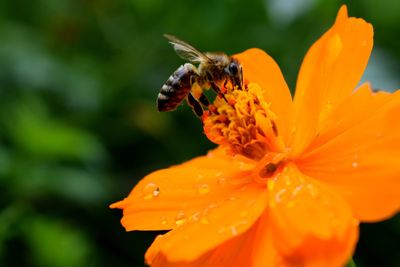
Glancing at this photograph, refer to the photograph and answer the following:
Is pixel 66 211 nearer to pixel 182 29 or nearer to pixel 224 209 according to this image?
pixel 182 29

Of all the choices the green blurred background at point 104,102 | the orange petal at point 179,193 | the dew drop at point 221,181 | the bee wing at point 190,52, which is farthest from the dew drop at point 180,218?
the green blurred background at point 104,102

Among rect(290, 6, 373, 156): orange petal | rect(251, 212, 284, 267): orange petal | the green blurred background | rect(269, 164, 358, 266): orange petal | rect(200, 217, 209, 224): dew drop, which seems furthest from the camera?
the green blurred background

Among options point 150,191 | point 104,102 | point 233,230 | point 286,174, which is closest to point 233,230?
point 233,230

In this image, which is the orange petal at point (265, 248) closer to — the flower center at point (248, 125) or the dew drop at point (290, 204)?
the dew drop at point (290, 204)

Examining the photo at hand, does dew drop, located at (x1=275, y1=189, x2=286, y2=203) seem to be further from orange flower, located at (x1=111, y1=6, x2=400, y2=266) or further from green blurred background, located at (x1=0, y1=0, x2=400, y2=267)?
green blurred background, located at (x1=0, y1=0, x2=400, y2=267)

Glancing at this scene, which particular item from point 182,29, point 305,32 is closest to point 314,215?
point 305,32

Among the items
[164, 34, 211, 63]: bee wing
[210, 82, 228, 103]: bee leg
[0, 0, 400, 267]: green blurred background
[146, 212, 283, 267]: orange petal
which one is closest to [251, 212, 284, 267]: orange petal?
[146, 212, 283, 267]: orange petal
